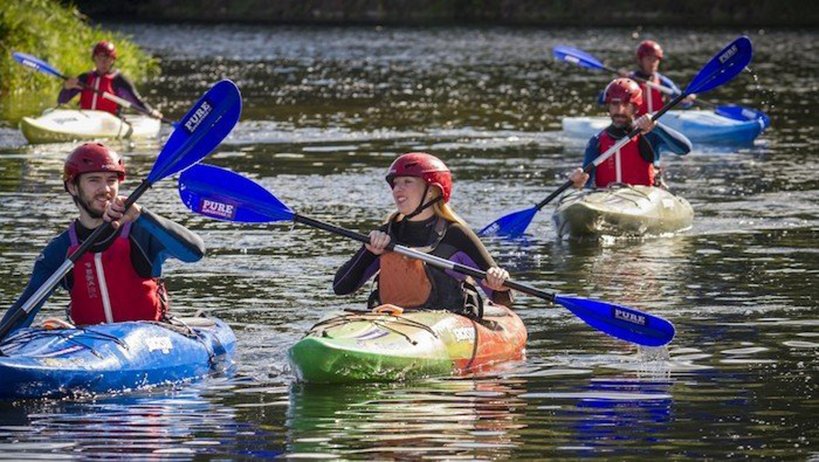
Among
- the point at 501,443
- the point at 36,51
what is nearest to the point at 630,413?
the point at 501,443

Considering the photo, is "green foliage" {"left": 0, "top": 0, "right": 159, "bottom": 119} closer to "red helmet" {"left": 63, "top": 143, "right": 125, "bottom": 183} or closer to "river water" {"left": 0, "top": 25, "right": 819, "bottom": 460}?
"river water" {"left": 0, "top": 25, "right": 819, "bottom": 460}

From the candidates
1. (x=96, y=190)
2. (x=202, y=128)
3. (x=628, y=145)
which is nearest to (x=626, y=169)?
(x=628, y=145)

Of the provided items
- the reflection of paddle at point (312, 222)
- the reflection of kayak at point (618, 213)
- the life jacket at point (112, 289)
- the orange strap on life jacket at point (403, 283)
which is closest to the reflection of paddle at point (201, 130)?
the reflection of paddle at point (312, 222)

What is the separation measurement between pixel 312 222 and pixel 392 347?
3.90 feet

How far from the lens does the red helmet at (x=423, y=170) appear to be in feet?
36.3

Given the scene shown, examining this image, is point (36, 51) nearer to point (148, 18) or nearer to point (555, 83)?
point (555, 83)

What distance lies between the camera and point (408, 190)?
1117 centimetres

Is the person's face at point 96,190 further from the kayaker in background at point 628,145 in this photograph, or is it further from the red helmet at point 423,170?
the kayaker in background at point 628,145

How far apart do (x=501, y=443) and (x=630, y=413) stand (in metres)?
0.99

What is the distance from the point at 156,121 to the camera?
2578 cm

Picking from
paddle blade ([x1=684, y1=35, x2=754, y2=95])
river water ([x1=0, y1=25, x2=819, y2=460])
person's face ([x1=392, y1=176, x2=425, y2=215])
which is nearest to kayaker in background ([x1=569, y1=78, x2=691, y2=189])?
paddle blade ([x1=684, y1=35, x2=754, y2=95])

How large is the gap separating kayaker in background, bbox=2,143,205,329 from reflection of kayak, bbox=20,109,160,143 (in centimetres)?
1384

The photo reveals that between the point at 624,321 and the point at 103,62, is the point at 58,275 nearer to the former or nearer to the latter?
the point at 624,321

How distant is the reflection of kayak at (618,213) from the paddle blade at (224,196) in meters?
5.44
